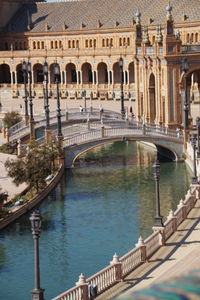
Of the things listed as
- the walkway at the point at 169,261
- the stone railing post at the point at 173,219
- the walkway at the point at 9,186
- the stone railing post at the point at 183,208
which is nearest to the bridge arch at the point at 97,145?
the walkway at the point at 9,186

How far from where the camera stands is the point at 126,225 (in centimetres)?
4531

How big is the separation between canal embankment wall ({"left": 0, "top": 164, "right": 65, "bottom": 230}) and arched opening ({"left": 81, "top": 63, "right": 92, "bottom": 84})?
64385mm

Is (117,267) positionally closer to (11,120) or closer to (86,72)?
(11,120)

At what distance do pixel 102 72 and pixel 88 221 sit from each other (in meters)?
81.4

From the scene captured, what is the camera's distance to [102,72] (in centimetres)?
12681

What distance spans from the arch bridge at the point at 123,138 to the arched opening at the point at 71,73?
6150 centimetres

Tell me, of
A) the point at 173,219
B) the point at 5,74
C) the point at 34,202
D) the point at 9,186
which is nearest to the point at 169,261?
the point at 173,219

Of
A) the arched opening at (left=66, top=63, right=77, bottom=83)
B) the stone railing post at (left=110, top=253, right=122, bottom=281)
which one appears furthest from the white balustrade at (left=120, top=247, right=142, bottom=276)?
A: the arched opening at (left=66, top=63, right=77, bottom=83)

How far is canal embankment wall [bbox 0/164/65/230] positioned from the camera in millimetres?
46000

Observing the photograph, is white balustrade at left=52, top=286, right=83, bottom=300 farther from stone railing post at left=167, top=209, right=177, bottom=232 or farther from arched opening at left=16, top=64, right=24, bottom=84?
arched opening at left=16, top=64, right=24, bottom=84

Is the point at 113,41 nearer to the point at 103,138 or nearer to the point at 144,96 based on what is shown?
the point at 144,96

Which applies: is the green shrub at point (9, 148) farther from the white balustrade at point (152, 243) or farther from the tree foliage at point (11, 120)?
the white balustrade at point (152, 243)

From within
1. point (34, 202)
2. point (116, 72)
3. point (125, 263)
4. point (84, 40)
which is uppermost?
point (84, 40)

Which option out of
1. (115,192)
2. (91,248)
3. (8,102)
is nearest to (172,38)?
(115,192)
